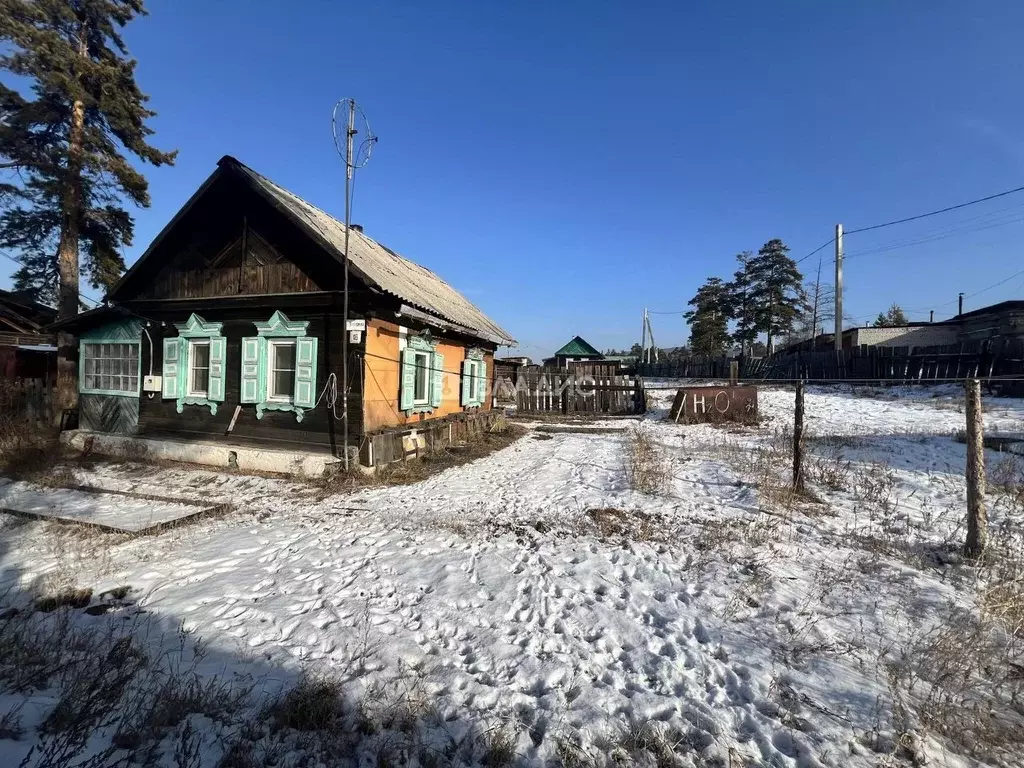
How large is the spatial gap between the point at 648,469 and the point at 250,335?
28.4 ft

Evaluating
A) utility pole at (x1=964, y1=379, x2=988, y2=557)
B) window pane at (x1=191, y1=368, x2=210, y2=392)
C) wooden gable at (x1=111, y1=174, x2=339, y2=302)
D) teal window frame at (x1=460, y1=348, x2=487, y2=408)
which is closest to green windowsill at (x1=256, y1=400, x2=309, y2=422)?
window pane at (x1=191, y1=368, x2=210, y2=392)

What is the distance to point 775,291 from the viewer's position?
37.2 metres

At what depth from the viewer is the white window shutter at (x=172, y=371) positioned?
10.5m

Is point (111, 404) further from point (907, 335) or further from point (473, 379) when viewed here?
point (907, 335)

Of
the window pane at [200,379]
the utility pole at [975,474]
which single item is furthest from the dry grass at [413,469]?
the utility pole at [975,474]

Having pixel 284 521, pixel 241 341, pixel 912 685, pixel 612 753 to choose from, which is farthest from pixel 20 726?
pixel 241 341

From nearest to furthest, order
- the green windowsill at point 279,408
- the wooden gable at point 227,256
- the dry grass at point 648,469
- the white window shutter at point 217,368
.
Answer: the dry grass at point 648,469
the green windowsill at point 279,408
the wooden gable at point 227,256
the white window shutter at point 217,368

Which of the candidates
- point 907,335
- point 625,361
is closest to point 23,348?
point 625,361

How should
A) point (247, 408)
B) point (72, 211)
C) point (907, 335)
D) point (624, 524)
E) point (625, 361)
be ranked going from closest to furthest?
point (624, 524)
point (247, 408)
point (72, 211)
point (907, 335)
point (625, 361)

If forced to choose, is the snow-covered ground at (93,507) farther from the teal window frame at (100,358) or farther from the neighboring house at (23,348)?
the neighboring house at (23,348)

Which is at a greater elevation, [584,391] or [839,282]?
[839,282]

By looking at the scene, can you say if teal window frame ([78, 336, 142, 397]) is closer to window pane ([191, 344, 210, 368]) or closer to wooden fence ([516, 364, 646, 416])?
window pane ([191, 344, 210, 368])

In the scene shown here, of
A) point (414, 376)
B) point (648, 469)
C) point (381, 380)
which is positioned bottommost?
point (648, 469)

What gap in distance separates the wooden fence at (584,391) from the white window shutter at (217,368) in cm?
1112
